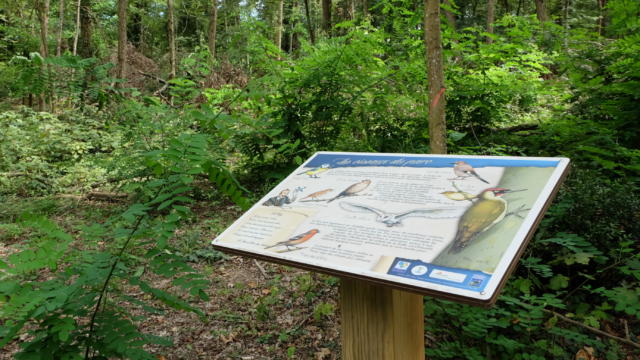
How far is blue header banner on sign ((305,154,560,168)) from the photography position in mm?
1733

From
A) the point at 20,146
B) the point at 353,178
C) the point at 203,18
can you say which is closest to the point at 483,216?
the point at 353,178

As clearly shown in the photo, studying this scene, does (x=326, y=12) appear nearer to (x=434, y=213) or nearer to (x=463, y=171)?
(x=463, y=171)

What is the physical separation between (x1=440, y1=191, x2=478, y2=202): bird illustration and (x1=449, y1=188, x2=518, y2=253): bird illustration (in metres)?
0.03

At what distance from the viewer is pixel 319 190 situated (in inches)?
82.0

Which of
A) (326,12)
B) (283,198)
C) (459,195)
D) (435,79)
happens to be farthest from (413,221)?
(326,12)

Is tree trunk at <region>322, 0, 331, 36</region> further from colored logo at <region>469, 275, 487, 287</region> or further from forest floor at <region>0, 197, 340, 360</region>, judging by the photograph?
colored logo at <region>469, 275, 487, 287</region>

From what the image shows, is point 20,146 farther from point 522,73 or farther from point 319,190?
point 522,73

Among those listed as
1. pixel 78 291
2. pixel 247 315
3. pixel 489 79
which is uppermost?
pixel 489 79

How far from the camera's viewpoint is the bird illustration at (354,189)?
1956 millimetres

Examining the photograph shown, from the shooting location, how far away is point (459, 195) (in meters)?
1.67

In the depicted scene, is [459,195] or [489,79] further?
[489,79]

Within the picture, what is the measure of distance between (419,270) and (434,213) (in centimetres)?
32

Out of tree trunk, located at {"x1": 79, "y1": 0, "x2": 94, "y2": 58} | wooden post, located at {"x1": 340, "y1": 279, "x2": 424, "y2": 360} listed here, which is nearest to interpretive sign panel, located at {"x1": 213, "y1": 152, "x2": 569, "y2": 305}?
wooden post, located at {"x1": 340, "y1": 279, "x2": 424, "y2": 360}

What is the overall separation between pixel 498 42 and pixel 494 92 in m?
0.60
